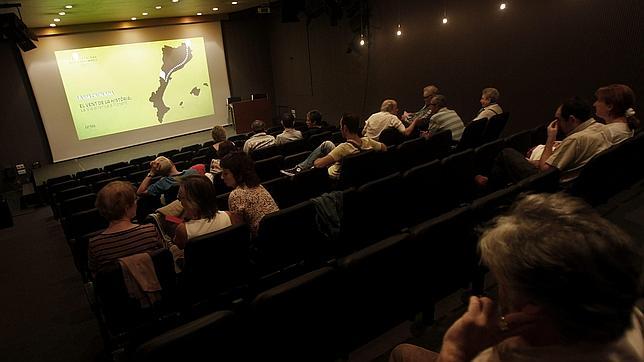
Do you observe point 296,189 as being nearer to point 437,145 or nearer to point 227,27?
point 437,145

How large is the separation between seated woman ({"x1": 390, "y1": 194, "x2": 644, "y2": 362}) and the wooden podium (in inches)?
448

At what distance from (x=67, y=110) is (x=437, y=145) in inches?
→ 399

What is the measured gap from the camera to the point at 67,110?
10.2m

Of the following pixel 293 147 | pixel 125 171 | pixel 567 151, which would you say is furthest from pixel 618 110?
pixel 125 171

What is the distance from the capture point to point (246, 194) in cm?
289

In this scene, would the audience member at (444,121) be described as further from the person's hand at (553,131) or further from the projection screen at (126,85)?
the projection screen at (126,85)

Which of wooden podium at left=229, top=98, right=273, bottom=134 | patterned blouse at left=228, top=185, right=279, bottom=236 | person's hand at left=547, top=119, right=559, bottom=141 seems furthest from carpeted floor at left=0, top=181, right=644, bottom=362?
wooden podium at left=229, top=98, right=273, bottom=134

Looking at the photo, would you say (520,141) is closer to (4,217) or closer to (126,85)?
(4,217)

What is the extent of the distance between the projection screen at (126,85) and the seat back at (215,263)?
33.0ft

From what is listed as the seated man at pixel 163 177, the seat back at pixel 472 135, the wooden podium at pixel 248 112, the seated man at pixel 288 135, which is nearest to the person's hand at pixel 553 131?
the seat back at pixel 472 135

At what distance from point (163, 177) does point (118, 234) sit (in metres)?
1.86

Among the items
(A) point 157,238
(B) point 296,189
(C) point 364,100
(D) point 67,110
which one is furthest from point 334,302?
(D) point 67,110

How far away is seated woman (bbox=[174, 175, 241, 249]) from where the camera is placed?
2.52 meters

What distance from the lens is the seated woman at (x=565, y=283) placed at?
2.64ft
